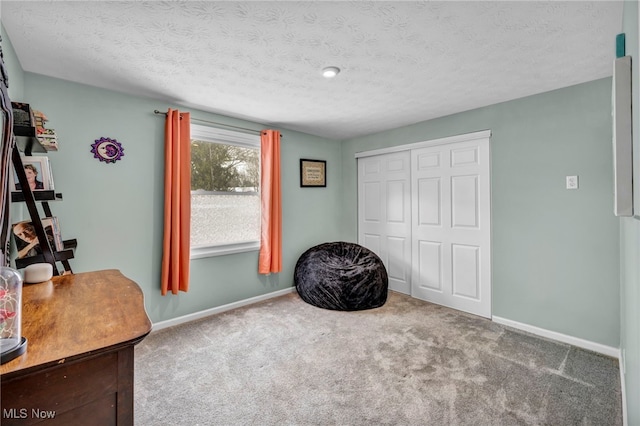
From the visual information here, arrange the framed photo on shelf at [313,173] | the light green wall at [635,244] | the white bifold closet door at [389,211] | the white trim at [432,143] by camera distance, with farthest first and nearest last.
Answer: the framed photo on shelf at [313,173] → the white bifold closet door at [389,211] → the white trim at [432,143] → the light green wall at [635,244]

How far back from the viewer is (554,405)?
5.85 feet

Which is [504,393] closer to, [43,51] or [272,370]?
[272,370]

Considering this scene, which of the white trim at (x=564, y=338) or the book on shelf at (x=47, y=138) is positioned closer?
the book on shelf at (x=47, y=138)

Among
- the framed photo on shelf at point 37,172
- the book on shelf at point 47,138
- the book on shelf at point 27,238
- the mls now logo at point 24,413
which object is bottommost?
the mls now logo at point 24,413

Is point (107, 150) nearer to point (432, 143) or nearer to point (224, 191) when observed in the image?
point (224, 191)

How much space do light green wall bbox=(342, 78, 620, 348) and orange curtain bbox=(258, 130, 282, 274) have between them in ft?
7.38

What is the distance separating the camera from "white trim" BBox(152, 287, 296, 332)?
2.90m

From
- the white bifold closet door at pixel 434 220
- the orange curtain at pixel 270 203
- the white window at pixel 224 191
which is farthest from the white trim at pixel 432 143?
the white window at pixel 224 191

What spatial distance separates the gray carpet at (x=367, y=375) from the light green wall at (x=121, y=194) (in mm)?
510

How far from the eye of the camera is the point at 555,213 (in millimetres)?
2633

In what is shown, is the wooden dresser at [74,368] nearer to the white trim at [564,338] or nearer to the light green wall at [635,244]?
the light green wall at [635,244]

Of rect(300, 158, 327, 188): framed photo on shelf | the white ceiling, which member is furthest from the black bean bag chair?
the white ceiling

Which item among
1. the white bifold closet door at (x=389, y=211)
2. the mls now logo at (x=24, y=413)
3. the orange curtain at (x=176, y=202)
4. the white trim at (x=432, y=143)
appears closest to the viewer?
the mls now logo at (x=24, y=413)

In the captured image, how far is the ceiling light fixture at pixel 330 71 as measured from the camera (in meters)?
2.19
